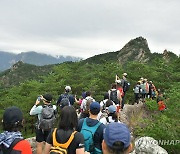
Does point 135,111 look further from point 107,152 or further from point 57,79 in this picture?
point 57,79

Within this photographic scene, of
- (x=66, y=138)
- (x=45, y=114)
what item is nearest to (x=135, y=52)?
(x=45, y=114)

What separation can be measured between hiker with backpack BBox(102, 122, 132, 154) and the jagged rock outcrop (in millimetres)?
75075

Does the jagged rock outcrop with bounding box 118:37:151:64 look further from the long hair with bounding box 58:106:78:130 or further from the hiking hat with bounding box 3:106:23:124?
the hiking hat with bounding box 3:106:23:124

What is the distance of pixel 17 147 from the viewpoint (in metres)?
3.26

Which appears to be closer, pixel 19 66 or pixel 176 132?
pixel 176 132

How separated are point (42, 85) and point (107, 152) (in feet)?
95.0

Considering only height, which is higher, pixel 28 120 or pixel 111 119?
pixel 111 119

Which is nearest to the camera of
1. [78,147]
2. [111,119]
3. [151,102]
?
[78,147]

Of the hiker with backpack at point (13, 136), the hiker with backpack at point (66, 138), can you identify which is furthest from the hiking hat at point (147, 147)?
the hiker with backpack at point (13, 136)

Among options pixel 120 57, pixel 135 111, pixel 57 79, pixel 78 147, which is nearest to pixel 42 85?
pixel 57 79

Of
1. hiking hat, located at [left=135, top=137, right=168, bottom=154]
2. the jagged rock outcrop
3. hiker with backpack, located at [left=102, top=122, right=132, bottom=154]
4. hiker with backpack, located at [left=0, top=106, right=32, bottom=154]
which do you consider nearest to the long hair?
hiker with backpack, located at [left=0, top=106, right=32, bottom=154]

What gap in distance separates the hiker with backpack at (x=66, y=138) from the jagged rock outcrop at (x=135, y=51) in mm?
73828

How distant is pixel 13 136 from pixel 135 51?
82163 mm

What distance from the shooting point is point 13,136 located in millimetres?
3365
